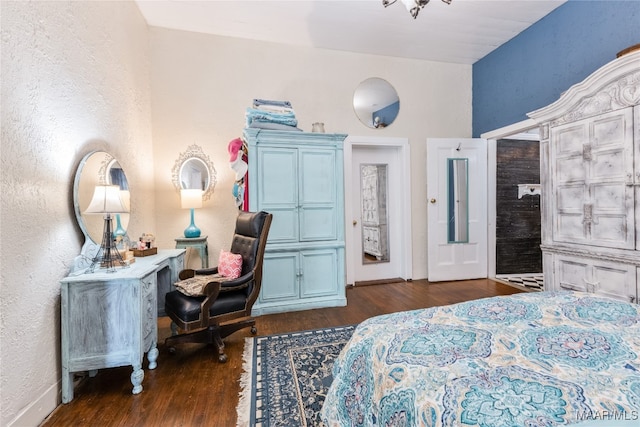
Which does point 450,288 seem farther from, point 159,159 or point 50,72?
point 50,72

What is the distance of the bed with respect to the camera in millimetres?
716

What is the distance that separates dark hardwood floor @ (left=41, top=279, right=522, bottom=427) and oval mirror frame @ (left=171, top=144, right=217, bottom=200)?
1560 mm

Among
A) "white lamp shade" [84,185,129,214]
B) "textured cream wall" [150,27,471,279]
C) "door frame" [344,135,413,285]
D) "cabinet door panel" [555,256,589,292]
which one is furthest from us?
"door frame" [344,135,413,285]

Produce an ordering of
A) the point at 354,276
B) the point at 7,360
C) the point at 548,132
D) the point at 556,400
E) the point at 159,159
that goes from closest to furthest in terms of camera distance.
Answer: the point at 556,400, the point at 7,360, the point at 548,132, the point at 159,159, the point at 354,276

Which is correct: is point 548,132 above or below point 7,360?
above

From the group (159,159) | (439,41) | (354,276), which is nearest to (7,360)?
(159,159)

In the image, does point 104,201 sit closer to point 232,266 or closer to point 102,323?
point 102,323

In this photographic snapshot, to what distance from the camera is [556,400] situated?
0.72 meters

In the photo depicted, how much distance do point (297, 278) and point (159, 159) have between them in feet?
7.18

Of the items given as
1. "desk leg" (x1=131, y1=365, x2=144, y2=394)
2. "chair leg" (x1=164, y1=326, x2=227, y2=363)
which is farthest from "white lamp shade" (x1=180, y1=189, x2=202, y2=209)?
"desk leg" (x1=131, y1=365, x2=144, y2=394)

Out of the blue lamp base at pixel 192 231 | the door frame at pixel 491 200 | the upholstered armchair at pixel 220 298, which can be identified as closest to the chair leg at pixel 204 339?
the upholstered armchair at pixel 220 298

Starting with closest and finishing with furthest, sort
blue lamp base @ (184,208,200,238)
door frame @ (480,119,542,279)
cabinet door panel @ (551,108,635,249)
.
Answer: cabinet door panel @ (551,108,635,249)
blue lamp base @ (184,208,200,238)
door frame @ (480,119,542,279)

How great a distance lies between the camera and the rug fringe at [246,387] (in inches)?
62.7

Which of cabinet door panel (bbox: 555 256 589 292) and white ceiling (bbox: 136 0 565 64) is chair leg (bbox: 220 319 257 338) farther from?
white ceiling (bbox: 136 0 565 64)
